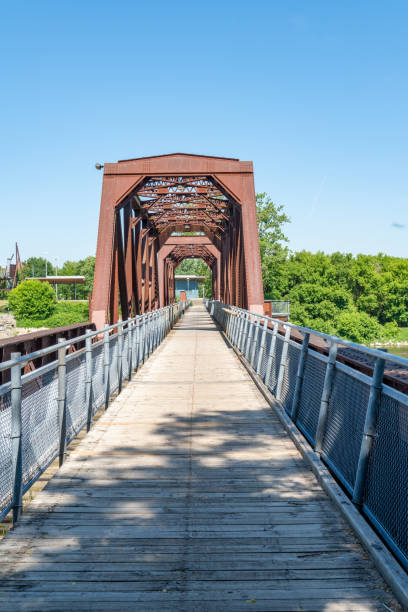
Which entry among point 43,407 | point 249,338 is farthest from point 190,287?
point 43,407

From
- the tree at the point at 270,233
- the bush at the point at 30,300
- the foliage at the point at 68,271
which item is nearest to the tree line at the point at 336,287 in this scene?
the tree at the point at 270,233

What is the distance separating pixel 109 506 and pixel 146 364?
8.58 metres

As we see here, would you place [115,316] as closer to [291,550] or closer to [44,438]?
[44,438]

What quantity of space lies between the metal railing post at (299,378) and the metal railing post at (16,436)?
9.78ft

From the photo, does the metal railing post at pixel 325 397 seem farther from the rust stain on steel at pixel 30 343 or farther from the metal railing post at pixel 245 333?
the metal railing post at pixel 245 333

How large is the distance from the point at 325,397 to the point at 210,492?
3.97 feet

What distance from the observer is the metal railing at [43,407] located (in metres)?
Answer: 3.47

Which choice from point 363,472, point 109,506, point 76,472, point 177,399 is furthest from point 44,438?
point 177,399

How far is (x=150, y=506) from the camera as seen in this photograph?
3822mm

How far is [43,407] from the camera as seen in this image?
4285mm

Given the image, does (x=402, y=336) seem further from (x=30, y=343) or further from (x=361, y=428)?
(x=361, y=428)

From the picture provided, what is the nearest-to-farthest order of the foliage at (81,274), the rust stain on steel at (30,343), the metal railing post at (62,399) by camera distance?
the metal railing post at (62,399)
the rust stain on steel at (30,343)
the foliage at (81,274)

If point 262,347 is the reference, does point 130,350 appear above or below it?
below

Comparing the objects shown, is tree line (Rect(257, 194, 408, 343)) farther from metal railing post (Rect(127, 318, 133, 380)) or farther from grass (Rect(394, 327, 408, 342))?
metal railing post (Rect(127, 318, 133, 380))
